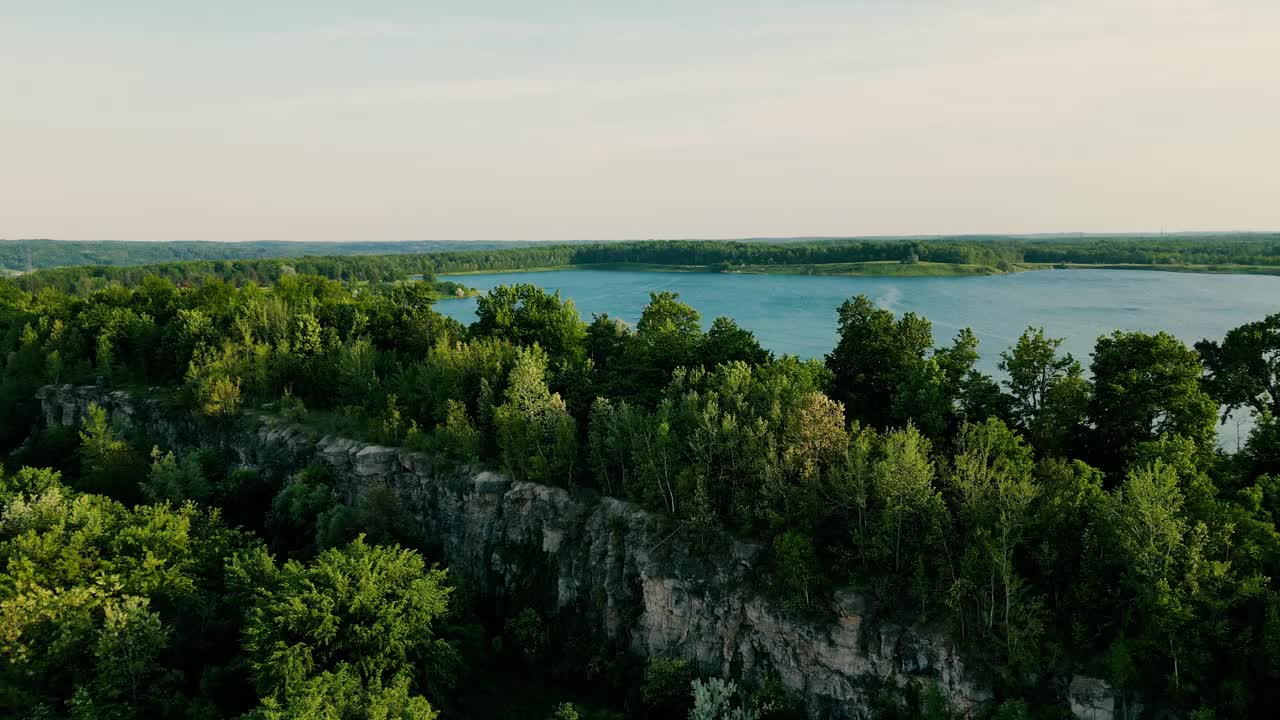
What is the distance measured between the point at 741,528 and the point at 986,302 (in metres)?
83.4

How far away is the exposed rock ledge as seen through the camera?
22.1 metres

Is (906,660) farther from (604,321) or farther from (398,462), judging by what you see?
(604,321)

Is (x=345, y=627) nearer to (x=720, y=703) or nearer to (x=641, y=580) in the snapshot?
(x=641, y=580)

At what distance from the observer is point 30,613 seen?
23.2 m

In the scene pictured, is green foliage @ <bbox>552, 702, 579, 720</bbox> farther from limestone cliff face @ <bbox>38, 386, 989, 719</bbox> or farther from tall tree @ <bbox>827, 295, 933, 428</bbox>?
tall tree @ <bbox>827, 295, 933, 428</bbox>

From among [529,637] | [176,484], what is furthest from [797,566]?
[176,484]

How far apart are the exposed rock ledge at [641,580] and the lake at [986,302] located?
40.6 metres

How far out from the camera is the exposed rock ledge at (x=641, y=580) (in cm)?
2211

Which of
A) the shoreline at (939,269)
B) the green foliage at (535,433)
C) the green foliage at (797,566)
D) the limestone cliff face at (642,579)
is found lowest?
the limestone cliff face at (642,579)

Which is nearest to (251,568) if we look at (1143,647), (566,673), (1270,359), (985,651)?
(566,673)

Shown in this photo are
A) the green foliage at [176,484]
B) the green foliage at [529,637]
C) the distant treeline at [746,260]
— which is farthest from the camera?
the distant treeline at [746,260]

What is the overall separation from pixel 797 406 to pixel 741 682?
9.28 metres

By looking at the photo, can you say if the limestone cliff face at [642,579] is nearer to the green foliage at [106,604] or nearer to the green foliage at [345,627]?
the green foliage at [345,627]

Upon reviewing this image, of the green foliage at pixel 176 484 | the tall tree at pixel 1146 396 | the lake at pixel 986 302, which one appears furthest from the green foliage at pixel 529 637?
the lake at pixel 986 302
